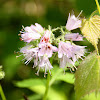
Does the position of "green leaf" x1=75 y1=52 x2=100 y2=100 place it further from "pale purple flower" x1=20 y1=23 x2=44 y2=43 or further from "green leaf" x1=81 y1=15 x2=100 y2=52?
"pale purple flower" x1=20 y1=23 x2=44 y2=43

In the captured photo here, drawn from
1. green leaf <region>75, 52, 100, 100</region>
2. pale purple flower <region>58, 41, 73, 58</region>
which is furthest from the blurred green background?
green leaf <region>75, 52, 100, 100</region>

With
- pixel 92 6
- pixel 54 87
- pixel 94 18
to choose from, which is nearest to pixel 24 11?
pixel 54 87

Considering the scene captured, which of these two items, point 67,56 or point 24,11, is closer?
point 67,56

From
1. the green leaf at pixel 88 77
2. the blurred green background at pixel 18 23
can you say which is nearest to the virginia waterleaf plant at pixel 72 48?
the green leaf at pixel 88 77

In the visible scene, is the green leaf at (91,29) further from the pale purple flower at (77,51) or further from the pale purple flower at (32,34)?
the pale purple flower at (32,34)

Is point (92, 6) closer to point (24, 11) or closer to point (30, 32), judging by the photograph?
point (30, 32)

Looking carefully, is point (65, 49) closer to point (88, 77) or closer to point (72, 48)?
point (72, 48)

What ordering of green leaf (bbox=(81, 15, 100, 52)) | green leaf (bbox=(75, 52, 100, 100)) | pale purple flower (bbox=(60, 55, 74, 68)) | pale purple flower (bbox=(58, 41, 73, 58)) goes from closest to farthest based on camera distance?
green leaf (bbox=(75, 52, 100, 100)), green leaf (bbox=(81, 15, 100, 52)), pale purple flower (bbox=(58, 41, 73, 58)), pale purple flower (bbox=(60, 55, 74, 68))
